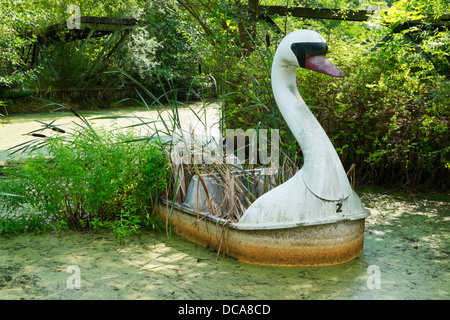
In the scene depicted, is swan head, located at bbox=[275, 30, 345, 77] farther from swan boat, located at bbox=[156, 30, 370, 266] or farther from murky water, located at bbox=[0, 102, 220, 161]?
murky water, located at bbox=[0, 102, 220, 161]

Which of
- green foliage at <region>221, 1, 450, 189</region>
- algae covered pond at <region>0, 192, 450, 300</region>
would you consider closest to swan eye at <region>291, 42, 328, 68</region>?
algae covered pond at <region>0, 192, 450, 300</region>

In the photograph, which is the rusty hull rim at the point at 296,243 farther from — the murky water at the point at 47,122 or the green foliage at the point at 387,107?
the murky water at the point at 47,122

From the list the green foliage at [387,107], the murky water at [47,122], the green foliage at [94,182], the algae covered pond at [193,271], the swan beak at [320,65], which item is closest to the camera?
the algae covered pond at [193,271]

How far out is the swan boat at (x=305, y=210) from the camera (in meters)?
3.55

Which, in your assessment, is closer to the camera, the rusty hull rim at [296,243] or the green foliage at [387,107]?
the rusty hull rim at [296,243]

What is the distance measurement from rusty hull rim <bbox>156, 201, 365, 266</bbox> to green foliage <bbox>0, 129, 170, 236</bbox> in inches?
34.4

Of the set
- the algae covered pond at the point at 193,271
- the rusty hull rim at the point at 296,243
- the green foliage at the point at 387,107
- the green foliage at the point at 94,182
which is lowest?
the algae covered pond at the point at 193,271

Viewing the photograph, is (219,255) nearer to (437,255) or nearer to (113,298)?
(113,298)

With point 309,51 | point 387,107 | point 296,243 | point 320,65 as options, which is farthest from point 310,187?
point 387,107

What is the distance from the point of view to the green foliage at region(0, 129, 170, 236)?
4.25 metres

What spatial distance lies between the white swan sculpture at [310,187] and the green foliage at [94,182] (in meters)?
1.15

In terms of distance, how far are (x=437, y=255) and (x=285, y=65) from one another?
6.15 ft

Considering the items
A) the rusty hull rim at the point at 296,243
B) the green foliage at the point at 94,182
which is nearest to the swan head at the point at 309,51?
the rusty hull rim at the point at 296,243

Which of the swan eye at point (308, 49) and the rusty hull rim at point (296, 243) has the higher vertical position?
the swan eye at point (308, 49)
